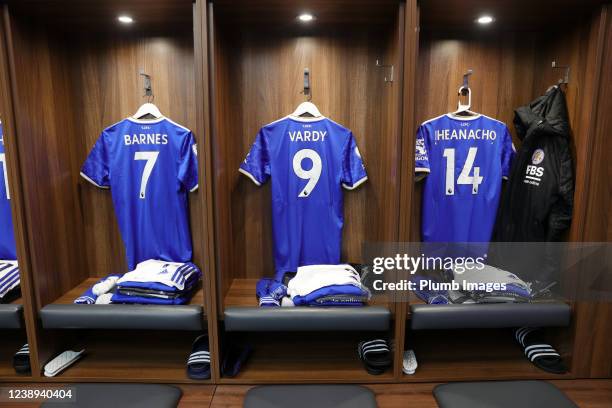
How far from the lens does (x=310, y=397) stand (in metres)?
1.35

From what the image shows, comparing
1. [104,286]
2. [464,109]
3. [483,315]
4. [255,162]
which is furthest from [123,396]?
[464,109]

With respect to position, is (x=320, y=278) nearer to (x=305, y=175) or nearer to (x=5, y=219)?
(x=305, y=175)

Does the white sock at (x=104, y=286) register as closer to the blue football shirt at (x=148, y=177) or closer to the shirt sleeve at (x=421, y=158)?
the blue football shirt at (x=148, y=177)

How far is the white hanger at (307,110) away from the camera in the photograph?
164cm

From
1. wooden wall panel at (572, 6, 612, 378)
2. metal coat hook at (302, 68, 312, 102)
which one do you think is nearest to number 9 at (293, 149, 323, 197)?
metal coat hook at (302, 68, 312, 102)

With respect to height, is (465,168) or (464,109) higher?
(464,109)

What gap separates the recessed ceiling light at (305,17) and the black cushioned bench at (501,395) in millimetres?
1677

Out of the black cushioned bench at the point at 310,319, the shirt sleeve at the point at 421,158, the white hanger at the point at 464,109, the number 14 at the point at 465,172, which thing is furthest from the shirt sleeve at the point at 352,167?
the black cushioned bench at the point at 310,319

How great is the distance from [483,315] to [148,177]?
1634 mm

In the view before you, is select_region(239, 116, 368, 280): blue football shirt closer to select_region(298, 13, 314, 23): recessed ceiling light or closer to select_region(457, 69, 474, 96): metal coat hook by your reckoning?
select_region(298, 13, 314, 23): recessed ceiling light

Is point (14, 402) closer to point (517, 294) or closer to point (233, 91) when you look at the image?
point (233, 91)

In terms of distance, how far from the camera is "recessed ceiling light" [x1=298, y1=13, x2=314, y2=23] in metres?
1.48

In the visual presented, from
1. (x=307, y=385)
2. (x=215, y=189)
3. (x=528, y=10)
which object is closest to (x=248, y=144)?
(x=215, y=189)

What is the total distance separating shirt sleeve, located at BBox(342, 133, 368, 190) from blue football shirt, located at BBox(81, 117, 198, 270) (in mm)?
735
